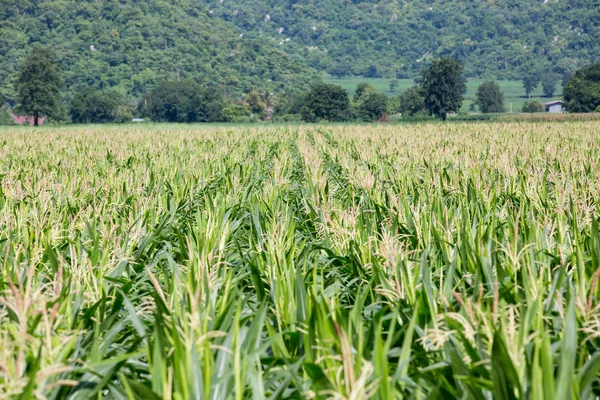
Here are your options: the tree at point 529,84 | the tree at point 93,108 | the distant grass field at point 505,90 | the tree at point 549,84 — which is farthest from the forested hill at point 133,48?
the tree at point 549,84

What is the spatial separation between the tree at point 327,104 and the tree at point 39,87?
34.4m

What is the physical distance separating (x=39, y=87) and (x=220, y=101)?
31327 millimetres

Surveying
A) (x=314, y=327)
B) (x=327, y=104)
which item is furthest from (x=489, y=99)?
(x=314, y=327)

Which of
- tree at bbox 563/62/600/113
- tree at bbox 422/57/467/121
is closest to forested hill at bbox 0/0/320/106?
tree at bbox 422/57/467/121

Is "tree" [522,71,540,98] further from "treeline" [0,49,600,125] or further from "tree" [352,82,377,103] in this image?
"treeline" [0,49,600,125]

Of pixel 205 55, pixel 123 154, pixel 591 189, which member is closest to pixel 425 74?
pixel 205 55

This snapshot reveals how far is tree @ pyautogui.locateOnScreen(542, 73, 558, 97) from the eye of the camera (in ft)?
545

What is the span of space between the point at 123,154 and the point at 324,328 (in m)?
11.9

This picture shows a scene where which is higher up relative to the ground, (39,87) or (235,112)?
(39,87)

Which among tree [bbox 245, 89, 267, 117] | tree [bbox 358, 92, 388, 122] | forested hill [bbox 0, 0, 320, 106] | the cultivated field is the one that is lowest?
the cultivated field

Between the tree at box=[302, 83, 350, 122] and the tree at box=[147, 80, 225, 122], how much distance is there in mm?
18163

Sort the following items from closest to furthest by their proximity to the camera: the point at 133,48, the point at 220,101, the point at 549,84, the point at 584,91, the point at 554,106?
the point at 584,91 → the point at 220,101 → the point at 133,48 → the point at 554,106 → the point at 549,84

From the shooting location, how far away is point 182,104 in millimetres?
97250

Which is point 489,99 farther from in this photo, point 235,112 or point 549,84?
point 549,84
